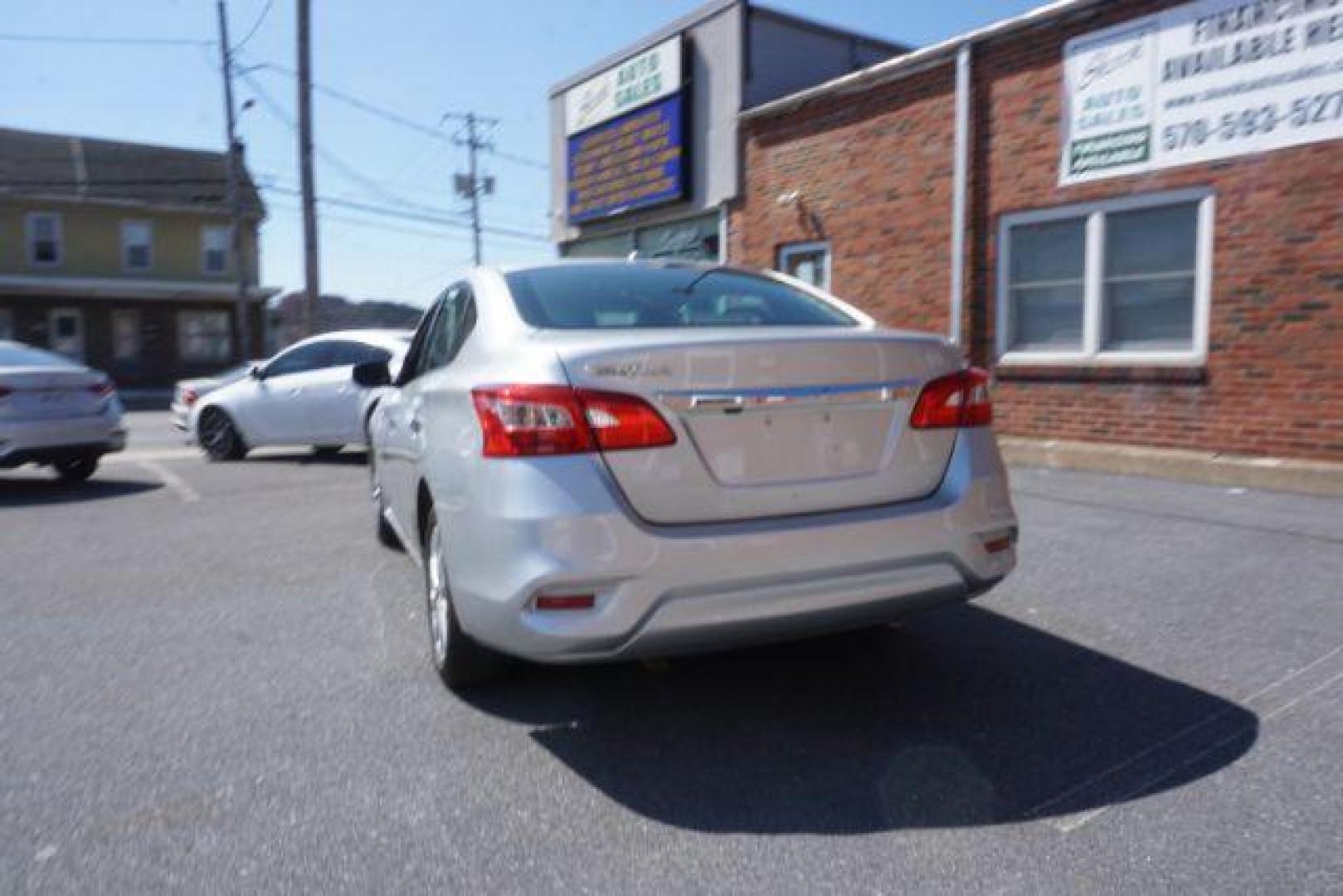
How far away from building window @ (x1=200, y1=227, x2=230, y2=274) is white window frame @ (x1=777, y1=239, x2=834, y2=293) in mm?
26729

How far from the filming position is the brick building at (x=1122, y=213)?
729cm

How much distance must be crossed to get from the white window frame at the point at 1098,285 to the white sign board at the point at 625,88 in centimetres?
602

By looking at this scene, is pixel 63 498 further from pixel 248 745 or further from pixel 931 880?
pixel 931 880

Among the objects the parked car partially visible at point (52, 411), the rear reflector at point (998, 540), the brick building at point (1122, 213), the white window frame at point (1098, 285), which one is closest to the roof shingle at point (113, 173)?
the parked car partially visible at point (52, 411)

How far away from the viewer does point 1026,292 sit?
9461 millimetres

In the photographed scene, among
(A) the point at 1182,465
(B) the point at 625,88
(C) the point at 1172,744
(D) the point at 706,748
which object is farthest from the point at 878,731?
(B) the point at 625,88

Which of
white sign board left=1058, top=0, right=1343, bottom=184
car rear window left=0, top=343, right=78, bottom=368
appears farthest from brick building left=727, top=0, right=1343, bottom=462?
car rear window left=0, top=343, right=78, bottom=368

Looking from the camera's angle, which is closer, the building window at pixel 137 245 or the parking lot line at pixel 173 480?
the parking lot line at pixel 173 480

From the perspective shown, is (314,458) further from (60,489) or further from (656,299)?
(656,299)

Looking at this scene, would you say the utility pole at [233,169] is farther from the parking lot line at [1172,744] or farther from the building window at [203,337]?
the parking lot line at [1172,744]

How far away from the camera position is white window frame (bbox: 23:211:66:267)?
3034 centimetres

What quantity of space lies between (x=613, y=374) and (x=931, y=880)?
58.9 inches

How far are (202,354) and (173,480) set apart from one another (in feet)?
85.4

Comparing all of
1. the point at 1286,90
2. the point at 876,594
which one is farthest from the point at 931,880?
the point at 1286,90
